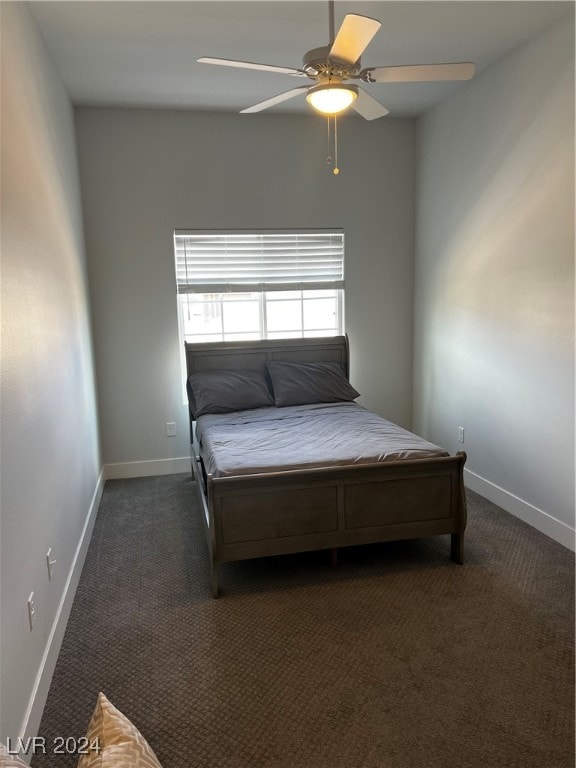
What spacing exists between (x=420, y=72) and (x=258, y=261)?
243 centimetres

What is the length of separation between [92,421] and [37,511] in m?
1.93

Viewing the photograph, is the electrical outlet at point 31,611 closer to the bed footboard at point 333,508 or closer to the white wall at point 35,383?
the white wall at point 35,383

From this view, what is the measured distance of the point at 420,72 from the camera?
7.55ft


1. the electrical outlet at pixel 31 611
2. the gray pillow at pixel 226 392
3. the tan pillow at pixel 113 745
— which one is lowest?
the electrical outlet at pixel 31 611

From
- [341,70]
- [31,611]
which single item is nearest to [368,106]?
[341,70]

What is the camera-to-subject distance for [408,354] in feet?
16.3

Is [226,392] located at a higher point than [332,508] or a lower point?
higher

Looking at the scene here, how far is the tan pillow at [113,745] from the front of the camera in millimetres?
1010

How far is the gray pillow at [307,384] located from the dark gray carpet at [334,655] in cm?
137

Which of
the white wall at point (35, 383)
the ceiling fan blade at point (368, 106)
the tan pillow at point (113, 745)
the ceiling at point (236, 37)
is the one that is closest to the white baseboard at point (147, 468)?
the white wall at point (35, 383)

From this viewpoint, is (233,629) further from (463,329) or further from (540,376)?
(463,329)

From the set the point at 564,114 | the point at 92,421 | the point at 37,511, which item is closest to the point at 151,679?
the point at 37,511

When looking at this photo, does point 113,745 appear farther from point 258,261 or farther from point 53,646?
point 258,261

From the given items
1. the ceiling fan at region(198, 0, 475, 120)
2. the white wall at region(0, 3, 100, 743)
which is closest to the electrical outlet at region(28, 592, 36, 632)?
the white wall at region(0, 3, 100, 743)
